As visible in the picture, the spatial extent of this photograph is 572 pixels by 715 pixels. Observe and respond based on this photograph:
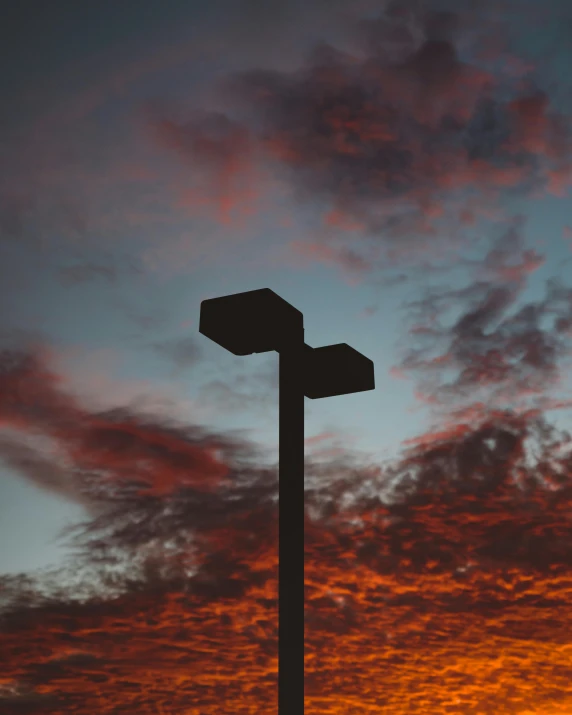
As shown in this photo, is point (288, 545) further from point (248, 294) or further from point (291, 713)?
point (248, 294)

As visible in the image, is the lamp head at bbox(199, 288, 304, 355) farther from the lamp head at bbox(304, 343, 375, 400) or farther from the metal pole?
the lamp head at bbox(304, 343, 375, 400)

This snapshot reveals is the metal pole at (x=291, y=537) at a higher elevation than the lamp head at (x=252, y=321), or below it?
below

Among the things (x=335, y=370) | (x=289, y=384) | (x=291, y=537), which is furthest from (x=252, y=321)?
(x=291, y=537)

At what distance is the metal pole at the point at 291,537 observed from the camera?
4922 mm

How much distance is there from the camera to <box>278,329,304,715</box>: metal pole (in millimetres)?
4922

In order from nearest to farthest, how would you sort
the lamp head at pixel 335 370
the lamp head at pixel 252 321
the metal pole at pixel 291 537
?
1. the metal pole at pixel 291 537
2. the lamp head at pixel 252 321
3. the lamp head at pixel 335 370

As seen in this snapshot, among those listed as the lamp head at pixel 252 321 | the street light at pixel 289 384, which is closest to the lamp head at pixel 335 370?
the street light at pixel 289 384

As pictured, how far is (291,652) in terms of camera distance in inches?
196

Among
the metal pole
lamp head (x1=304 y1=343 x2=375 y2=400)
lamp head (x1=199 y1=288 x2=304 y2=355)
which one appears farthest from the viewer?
lamp head (x1=304 y1=343 x2=375 y2=400)

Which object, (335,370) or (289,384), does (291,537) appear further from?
(335,370)

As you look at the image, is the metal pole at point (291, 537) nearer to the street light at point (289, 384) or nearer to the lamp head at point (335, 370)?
the street light at point (289, 384)

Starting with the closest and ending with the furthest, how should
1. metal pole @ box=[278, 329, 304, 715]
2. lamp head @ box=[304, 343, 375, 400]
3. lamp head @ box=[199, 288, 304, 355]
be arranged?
metal pole @ box=[278, 329, 304, 715] → lamp head @ box=[199, 288, 304, 355] → lamp head @ box=[304, 343, 375, 400]

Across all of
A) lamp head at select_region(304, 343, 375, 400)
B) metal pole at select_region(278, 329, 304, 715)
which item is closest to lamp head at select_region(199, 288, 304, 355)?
metal pole at select_region(278, 329, 304, 715)

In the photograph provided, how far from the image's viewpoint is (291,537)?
206 inches
